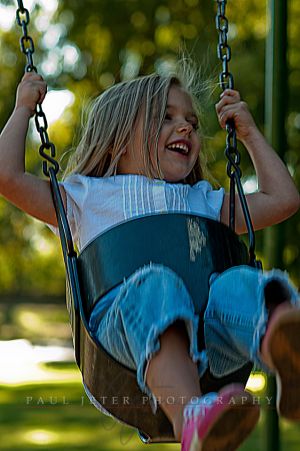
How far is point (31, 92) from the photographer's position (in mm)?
2174

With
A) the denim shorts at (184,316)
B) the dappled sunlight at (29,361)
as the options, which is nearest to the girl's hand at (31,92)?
the denim shorts at (184,316)

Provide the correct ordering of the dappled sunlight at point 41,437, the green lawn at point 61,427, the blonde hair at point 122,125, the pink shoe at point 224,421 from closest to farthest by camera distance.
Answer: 1. the pink shoe at point 224,421
2. the blonde hair at point 122,125
3. the green lawn at point 61,427
4. the dappled sunlight at point 41,437

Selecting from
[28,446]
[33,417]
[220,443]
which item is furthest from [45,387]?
[220,443]

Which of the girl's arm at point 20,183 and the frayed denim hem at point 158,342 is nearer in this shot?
the frayed denim hem at point 158,342

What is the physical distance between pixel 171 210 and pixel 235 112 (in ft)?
1.20

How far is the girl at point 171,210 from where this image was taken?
1.59 m

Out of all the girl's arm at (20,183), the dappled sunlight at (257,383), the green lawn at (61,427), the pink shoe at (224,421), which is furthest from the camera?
the green lawn at (61,427)

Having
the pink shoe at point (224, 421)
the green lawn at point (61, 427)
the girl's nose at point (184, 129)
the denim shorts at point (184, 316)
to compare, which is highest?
the girl's nose at point (184, 129)

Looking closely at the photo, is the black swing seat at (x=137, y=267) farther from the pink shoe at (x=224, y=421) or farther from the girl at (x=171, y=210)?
the pink shoe at (x=224, y=421)

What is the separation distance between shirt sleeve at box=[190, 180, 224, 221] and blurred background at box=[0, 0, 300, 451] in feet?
15.7

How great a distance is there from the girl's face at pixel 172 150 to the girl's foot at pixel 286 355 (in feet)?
2.04

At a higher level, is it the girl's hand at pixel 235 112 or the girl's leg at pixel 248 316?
the girl's hand at pixel 235 112

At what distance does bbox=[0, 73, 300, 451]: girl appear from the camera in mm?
1587

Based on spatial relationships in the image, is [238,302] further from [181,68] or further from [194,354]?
[181,68]
